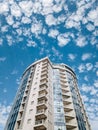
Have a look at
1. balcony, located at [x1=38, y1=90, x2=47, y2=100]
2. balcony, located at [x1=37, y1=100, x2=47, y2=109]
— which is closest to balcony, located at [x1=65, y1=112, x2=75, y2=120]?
balcony, located at [x1=37, y1=100, x2=47, y2=109]

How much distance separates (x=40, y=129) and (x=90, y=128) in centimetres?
2102

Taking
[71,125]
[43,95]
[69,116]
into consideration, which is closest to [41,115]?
[43,95]

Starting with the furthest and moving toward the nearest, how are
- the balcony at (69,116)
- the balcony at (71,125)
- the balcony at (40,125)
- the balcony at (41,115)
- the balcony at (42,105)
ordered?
1. the balcony at (69,116)
2. the balcony at (71,125)
3. the balcony at (42,105)
4. the balcony at (41,115)
5. the balcony at (40,125)

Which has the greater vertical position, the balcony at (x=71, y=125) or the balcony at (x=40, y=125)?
the balcony at (x=71, y=125)

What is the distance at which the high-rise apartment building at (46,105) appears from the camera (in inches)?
1769

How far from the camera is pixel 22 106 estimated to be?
5228 cm

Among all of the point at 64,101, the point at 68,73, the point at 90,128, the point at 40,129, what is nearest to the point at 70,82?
the point at 68,73

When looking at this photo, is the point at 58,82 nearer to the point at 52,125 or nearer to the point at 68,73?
the point at 68,73

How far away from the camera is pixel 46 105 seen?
4766cm

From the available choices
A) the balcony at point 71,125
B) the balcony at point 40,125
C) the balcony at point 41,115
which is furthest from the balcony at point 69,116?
the balcony at point 40,125

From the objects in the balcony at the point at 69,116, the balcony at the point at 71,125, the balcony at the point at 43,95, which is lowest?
the balcony at the point at 71,125

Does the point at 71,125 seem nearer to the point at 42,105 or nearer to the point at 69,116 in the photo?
the point at 69,116

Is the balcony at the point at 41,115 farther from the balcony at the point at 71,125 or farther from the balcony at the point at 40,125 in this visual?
the balcony at the point at 71,125

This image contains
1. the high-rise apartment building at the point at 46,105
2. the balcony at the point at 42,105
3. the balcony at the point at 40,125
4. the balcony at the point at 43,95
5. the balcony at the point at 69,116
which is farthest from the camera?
the balcony at the point at 69,116
